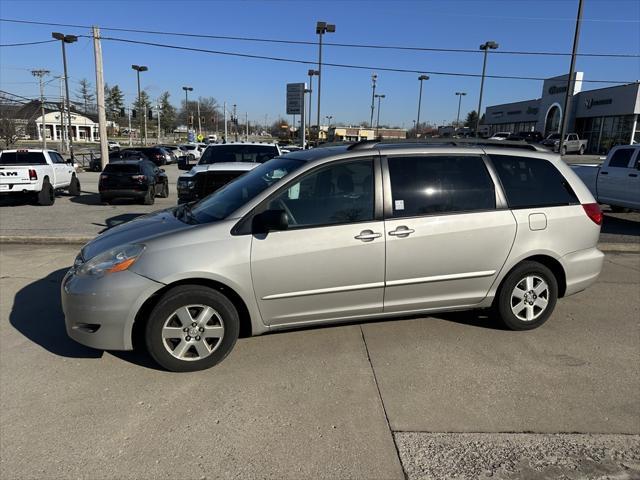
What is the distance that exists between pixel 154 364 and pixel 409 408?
2065mm

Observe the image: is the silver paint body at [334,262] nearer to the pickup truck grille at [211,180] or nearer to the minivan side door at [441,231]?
the minivan side door at [441,231]

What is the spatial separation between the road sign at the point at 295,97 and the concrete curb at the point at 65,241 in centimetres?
1616

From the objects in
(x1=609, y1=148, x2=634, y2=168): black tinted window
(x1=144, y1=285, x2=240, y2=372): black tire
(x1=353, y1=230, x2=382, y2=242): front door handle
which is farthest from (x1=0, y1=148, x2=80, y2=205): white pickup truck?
(x1=609, y1=148, x2=634, y2=168): black tinted window

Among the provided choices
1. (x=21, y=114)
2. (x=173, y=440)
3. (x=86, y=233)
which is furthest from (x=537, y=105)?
(x=21, y=114)

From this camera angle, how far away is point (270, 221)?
3.58m

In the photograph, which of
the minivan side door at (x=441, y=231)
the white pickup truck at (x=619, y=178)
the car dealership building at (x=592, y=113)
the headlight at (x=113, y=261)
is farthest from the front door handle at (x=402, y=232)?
the car dealership building at (x=592, y=113)

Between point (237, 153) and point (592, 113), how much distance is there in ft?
160

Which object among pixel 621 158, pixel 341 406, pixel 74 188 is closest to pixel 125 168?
pixel 74 188

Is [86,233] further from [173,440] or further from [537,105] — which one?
[537,105]

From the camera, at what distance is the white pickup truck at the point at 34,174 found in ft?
42.5

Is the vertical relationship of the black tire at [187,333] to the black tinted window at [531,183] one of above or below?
below

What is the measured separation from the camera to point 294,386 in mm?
3523

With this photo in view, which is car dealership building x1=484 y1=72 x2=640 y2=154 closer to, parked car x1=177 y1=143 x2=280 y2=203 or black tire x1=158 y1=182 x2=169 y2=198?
black tire x1=158 y1=182 x2=169 y2=198

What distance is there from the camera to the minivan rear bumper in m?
4.59
